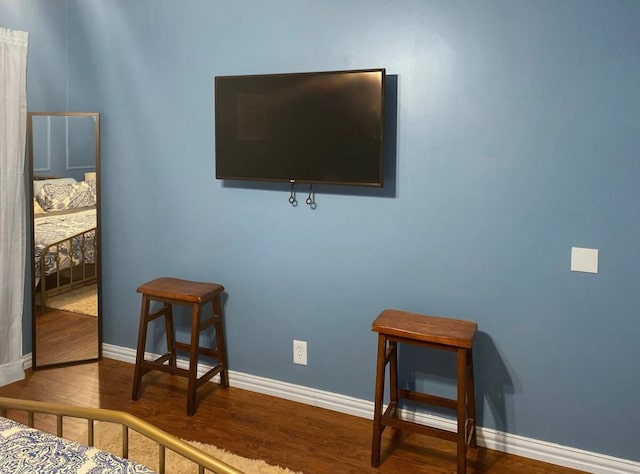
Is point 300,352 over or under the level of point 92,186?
under

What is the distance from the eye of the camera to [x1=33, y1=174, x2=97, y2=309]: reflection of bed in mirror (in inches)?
136

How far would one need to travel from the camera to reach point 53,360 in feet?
11.5

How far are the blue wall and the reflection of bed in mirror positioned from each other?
287 millimetres

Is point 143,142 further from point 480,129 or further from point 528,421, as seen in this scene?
point 528,421

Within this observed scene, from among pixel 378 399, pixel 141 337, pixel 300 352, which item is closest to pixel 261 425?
pixel 300 352

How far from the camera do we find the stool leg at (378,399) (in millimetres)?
2457

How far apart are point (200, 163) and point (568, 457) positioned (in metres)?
2.43

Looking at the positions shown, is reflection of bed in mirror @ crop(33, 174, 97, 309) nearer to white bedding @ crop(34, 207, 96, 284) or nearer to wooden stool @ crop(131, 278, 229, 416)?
white bedding @ crop(34, 207, 96, 284)

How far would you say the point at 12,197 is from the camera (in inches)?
128

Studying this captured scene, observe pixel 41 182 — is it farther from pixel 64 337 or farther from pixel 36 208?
pixel 64 337

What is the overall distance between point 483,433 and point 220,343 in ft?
4.95

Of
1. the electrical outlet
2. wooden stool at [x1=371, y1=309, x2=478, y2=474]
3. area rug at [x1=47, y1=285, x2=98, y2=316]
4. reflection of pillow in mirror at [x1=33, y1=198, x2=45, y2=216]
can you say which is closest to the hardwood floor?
wooden stool at [x1=371, y1=309, x2=478, y2=474]

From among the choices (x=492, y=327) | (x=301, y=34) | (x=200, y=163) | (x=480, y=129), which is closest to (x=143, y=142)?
(x=200, y=163)

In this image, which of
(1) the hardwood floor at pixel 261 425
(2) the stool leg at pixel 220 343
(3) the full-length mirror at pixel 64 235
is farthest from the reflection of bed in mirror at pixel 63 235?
(2) the stool leg at pixel 220 343
